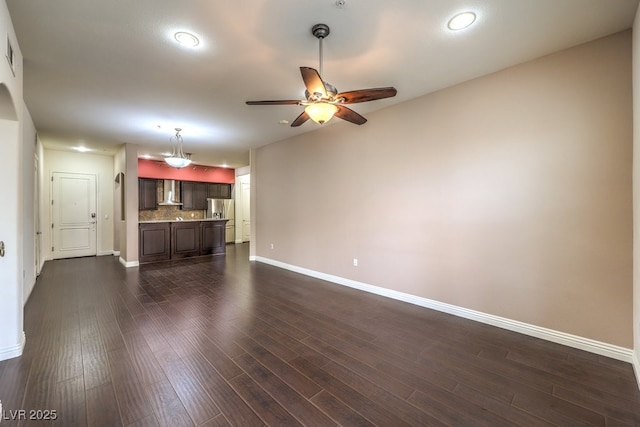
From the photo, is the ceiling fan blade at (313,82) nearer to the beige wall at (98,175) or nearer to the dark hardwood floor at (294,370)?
the dark hardwood floor at (294,370)

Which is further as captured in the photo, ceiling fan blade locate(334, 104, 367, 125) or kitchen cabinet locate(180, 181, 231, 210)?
kitchen cabinet locate(180, 181, 231, 210)

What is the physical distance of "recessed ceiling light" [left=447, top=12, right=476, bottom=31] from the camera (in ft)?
6.83

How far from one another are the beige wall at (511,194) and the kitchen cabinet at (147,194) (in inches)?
248

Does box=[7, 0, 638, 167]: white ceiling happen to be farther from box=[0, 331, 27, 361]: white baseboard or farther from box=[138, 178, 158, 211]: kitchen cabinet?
box=[138, 178, 158, 211]: kitchen cabinet

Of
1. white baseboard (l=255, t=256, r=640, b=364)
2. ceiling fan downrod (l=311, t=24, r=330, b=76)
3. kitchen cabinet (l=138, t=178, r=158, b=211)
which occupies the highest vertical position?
ceiling fan downrod (l=311, t=24, r=330, b=76)

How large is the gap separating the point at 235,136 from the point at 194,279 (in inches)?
114

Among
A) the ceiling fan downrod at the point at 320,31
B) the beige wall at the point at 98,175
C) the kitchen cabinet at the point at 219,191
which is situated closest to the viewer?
the ceiling fan downrod at the point at 320,31

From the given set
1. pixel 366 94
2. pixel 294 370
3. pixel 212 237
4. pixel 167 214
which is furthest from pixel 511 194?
pixel 167 214

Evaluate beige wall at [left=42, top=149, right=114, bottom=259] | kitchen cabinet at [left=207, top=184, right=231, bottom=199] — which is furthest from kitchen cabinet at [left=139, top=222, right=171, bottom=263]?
kitchen cabinet at [left=207, top=184, right=231, bottom=199]

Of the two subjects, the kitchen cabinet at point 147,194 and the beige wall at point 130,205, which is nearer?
the beige wall at point 130,205

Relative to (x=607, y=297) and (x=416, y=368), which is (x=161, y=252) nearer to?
(x=416, y=368)

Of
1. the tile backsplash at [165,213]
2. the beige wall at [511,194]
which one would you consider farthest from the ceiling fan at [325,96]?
the tile backsplash at [165,213]

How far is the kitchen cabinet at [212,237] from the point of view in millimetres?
7434

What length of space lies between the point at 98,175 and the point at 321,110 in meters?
7.79
